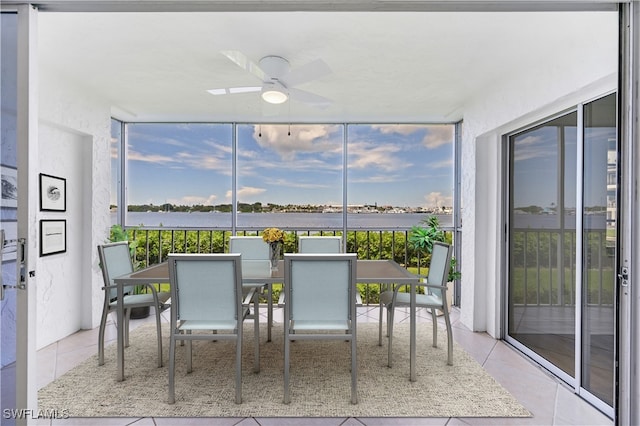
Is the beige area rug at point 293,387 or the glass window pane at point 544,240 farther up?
the glass window pane at point 544,240

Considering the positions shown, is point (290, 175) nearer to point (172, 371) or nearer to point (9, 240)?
point (172, 371)

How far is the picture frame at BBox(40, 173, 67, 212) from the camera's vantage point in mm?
3256

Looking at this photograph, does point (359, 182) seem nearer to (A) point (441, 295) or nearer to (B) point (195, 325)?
(A) point (441, 295)

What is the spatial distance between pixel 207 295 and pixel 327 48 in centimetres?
204

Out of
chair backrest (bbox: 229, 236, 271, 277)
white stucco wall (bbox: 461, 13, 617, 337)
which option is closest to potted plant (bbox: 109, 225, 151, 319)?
chair backrest (bbox: 229, 236, 271, 277)

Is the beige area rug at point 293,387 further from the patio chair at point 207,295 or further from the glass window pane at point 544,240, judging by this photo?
the glass window pane at point 544,240

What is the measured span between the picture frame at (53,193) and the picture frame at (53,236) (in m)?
0.13

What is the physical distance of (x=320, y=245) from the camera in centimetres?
380

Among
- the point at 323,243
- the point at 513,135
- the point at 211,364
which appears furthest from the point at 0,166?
the point at 513,135

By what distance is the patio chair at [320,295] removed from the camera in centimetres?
230

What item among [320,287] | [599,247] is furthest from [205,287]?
[599,247]

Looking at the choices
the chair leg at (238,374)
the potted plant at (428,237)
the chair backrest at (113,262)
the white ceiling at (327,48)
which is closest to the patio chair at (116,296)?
the chair backrest at (113,262)

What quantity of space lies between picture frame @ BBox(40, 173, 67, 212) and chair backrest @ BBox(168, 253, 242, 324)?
190 cm

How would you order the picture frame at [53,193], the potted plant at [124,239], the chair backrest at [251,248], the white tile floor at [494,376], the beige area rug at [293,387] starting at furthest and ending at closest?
the potted plant at [124,239]
the chair backrest at [251,248]
the picture frame at [53,193]
the beige area rug at [293,387]
the white tile floor at [494,376]
